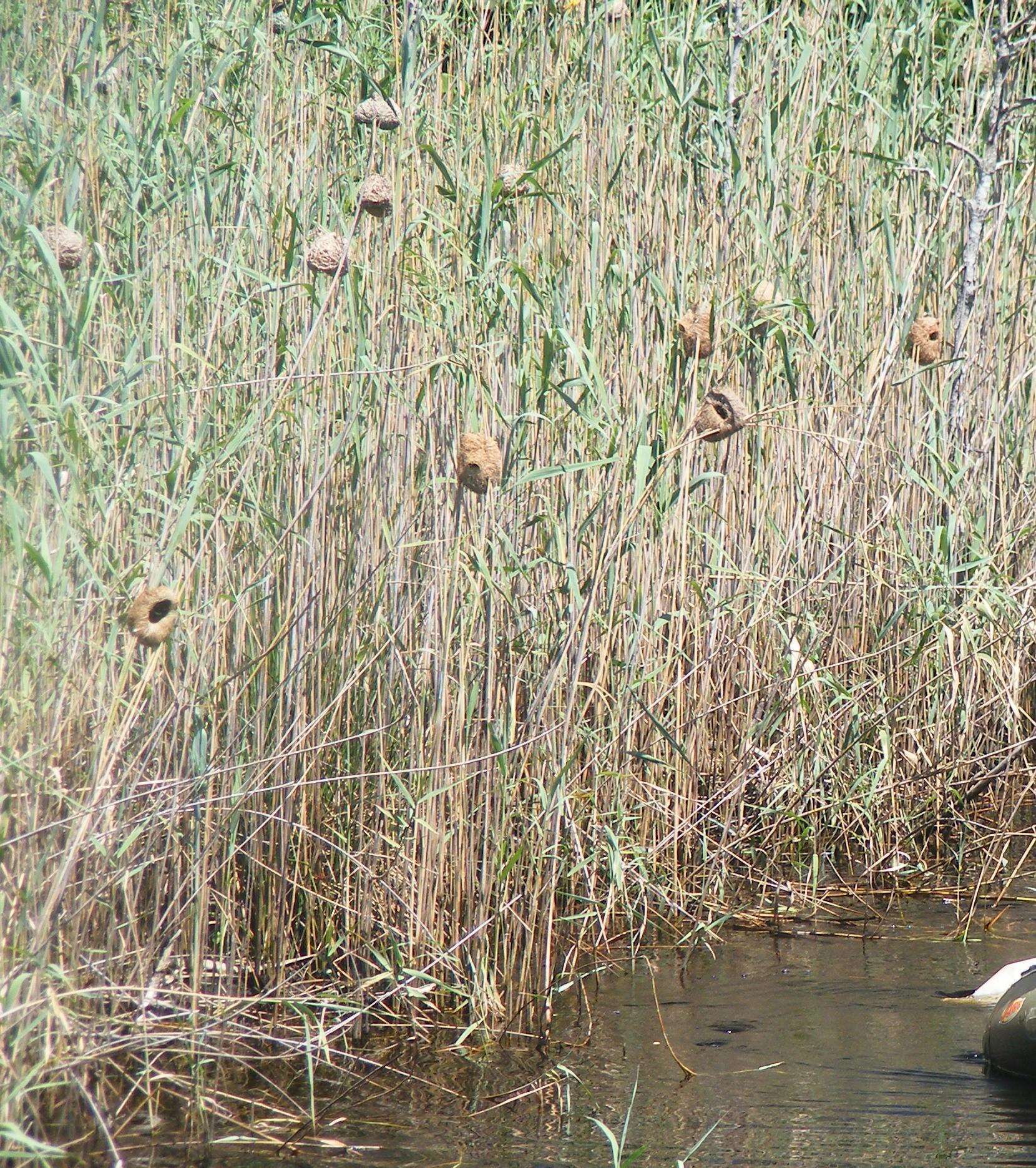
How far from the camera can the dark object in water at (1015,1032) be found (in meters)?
2.44

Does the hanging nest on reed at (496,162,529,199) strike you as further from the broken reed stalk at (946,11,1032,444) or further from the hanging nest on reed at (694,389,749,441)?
the broken reed stalk at (946,11,1032,444)

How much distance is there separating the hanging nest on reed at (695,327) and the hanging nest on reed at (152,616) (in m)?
1.15

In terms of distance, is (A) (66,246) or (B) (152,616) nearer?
(B) (152,616)

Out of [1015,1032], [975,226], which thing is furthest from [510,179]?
[1015,1032]

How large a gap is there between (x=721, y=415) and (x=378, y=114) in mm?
773

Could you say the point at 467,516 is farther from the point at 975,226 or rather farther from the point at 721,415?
the point at 975,226

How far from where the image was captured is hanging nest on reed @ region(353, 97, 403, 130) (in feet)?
8.05

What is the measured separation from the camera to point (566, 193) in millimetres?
3166

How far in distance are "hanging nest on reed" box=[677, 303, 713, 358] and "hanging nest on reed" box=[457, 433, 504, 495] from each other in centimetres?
58

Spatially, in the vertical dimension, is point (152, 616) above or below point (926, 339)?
below

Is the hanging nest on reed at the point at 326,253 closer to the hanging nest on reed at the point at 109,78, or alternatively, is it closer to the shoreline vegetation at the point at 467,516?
the shoreline vegetation at the point at 467,516

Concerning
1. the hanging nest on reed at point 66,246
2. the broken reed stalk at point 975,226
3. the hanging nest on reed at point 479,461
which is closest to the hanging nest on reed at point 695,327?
the hanging nest on reed at point 479,461

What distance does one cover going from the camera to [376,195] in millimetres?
2375

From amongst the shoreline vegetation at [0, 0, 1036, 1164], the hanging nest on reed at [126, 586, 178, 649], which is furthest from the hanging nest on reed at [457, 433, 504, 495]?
the hanging nest on reed at [126, 586, 178, 649]
